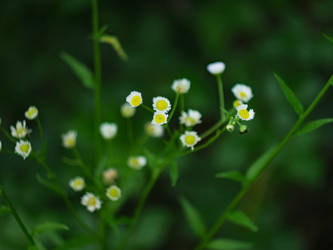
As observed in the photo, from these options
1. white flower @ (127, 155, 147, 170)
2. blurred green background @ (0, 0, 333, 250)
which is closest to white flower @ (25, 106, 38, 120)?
white flower @ (127, 155, 147, 170)

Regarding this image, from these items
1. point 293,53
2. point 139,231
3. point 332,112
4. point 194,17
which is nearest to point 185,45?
point 194,17

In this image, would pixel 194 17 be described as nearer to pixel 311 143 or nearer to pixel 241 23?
pixel 241 23

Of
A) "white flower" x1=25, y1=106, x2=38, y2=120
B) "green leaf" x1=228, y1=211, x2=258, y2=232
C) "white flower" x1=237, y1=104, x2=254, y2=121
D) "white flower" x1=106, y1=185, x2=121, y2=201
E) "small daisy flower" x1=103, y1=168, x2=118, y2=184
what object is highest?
"white flower" x1=25, y1=106, x2=38, y2=120

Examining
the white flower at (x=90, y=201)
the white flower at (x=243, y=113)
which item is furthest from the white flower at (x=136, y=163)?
the white flower at (x=243, y=113)

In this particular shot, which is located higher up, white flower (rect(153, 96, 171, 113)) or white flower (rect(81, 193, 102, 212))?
white flower (rect(153, 96, 171, 113))

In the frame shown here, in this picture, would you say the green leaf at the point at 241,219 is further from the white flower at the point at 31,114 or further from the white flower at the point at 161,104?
the white flower at the point at 31,114

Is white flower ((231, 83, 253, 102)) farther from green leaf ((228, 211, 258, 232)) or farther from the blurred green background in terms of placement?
the blurred green background

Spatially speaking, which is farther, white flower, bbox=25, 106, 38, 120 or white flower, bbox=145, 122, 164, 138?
white flower, bbox=145, 122, 164, 138

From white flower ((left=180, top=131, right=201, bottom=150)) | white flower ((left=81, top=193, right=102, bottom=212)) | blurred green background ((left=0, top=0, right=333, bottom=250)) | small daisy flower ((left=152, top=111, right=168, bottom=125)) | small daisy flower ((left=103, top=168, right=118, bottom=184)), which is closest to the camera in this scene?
small daisy flower ((left=152, top=111, right=168, bottom=125))

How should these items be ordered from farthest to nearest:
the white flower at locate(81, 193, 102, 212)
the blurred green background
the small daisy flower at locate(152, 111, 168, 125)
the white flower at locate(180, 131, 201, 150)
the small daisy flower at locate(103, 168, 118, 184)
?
the blurred green background
the small daisy flower at locate(103, 168, 118, 184)
the white flower at locate(81, 193, 102, 212)
the white flower at locate(180, 131, 201, 150)
the small daisy flower at locate(152, 111, 168, 125)
